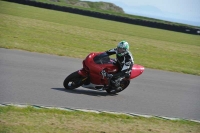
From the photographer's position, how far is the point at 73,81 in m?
9.93

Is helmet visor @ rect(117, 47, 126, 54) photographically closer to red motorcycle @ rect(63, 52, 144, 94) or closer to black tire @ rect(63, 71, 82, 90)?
red motorcycle @ rect(63, 52, 144, 94)

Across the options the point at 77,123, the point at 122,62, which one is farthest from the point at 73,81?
the point at 77,123

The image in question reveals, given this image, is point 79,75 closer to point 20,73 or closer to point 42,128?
point 20,73

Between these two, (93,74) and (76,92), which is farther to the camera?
(93,74)

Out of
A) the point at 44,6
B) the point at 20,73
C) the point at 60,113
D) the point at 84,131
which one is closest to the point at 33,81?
the point at 20,73

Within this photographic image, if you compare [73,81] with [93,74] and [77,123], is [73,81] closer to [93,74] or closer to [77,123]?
[93,74]

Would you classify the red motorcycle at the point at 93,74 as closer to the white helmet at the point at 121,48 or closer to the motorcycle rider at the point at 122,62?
the motorcycle rider at the point at 122,62

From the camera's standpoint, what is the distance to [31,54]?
14.5 metres

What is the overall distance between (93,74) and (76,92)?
614 millimetres

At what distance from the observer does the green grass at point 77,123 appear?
20.4 ft

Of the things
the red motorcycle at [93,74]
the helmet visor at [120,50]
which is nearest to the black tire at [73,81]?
the red motorcycle at [93,74]

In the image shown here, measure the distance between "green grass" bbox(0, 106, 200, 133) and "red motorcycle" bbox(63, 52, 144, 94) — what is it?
206 cm

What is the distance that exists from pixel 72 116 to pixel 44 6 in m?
38.9

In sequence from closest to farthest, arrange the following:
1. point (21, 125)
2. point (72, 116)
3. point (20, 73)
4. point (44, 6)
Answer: point (21, 125)
point (72, 116)
point (20, 73)
point (44, 6)
